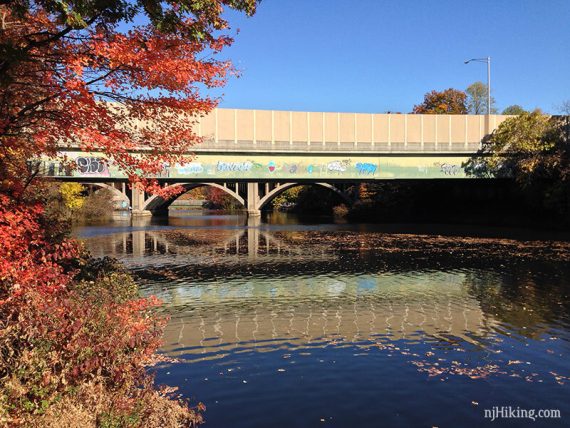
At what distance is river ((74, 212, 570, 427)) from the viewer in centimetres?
778

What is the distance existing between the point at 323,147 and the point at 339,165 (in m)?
2.68

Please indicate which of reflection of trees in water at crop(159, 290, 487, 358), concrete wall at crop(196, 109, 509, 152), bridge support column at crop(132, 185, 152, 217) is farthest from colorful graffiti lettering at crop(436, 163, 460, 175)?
bridge support column at crop(132, 185, 152, 217)

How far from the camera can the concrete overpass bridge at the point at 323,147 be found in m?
40.3

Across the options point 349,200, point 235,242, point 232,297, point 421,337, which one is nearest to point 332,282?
point 232,297

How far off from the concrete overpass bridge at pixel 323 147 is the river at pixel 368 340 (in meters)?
17.7

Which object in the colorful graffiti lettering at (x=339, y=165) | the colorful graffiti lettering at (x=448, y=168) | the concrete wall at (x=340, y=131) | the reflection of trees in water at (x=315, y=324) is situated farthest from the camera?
the colorful graffiti lettering at (x=448, y=168)

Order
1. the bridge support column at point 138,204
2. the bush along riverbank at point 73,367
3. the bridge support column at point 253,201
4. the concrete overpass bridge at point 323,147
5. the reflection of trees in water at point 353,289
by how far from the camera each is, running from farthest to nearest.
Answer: the bridge support column at point 253,201, the bridge support column at point 138,204, the concrete overpass bridge at point 323,147, the reflection of trees in water at point 353,289, the bush along riverbank at point 73,367

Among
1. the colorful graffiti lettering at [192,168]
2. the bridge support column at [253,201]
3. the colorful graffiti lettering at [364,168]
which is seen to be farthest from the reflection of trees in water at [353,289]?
the bridge support column at [253,201]

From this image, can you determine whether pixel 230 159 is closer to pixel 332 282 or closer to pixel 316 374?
pixel 332 282

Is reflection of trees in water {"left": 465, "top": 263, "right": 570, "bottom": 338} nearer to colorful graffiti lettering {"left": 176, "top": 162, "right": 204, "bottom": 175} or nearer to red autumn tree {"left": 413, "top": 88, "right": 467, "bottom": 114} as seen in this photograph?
colorful graffiti lettering {"left": 176, "top": 162, "right": 204, "bottom": 175}

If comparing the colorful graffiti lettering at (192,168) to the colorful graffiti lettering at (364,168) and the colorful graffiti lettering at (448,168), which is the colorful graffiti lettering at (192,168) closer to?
the colorful graffiti lettering at (364,168)

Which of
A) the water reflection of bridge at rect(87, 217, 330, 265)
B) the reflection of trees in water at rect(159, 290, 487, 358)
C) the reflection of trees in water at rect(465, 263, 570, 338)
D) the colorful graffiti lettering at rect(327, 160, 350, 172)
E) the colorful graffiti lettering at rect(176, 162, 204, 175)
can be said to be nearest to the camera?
the reflection of trees in water at rect(159, 290, 487, 358)

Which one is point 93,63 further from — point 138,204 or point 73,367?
point 138,204

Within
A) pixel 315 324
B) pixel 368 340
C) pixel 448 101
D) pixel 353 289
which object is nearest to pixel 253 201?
pixel 448 101
